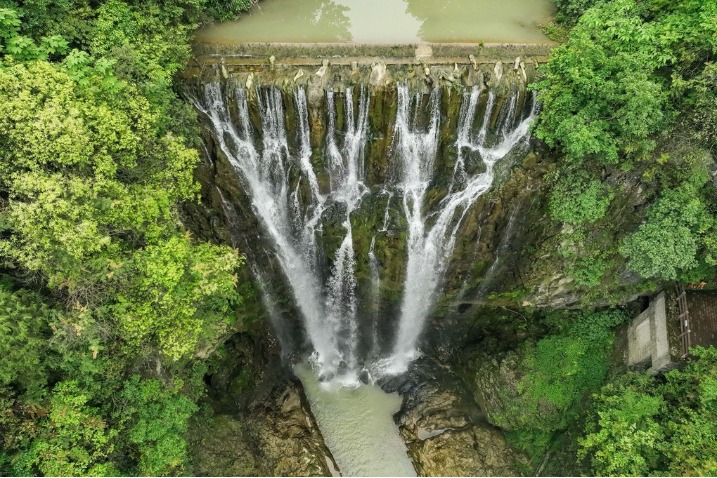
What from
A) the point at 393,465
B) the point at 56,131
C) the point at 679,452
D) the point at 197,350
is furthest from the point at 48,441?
the point at 679,452

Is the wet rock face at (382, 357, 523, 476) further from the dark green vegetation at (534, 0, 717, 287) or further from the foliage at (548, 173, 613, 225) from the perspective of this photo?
the foliage at (548, 173, 613, 225)

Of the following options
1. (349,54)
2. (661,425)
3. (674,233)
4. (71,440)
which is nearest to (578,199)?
(674,233)

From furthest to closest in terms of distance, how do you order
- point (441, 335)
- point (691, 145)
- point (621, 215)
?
point (441, 335) < point (621, 215) < point (691, 145)

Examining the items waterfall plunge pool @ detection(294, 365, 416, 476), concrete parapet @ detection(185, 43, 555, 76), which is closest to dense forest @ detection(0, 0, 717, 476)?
concrete parapet @ detection(185, 43, 555, 76)

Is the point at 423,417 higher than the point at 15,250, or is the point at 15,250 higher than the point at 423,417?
the point at 15,250

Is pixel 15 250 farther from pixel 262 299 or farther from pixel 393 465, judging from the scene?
pixel 393 465

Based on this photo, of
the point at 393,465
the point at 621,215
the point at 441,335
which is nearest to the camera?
the point at 621,215

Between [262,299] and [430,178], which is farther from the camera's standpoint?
[262,299]
